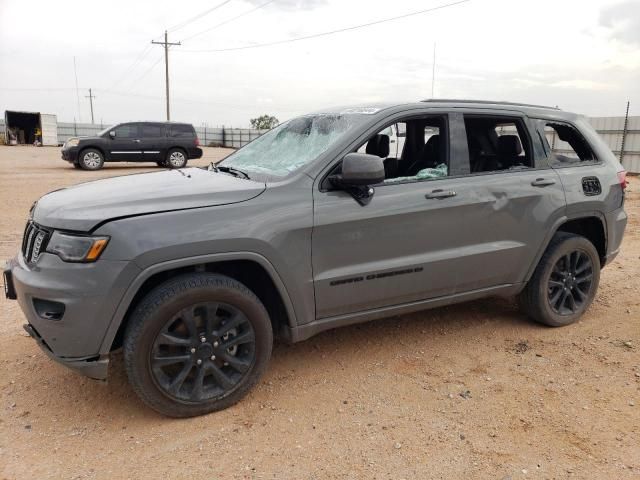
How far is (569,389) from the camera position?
10.9ft

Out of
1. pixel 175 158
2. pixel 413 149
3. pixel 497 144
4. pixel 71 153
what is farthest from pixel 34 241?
pixel 175 158

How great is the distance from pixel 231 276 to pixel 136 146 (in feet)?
56.8

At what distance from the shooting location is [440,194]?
11.5ft

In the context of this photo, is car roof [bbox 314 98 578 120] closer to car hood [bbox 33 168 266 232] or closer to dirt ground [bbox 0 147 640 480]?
car hood [bbox 33 168 266 232]

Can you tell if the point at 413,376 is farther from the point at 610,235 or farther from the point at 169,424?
the point at 610,235

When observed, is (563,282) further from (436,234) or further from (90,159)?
(90,159)

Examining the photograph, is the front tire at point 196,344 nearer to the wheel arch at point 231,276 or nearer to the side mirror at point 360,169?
the wheel arch at point 231,276

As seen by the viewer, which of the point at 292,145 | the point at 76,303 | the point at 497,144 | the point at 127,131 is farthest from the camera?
the point at 127,131

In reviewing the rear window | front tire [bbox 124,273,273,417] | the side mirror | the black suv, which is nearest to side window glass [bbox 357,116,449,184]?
the side mirror

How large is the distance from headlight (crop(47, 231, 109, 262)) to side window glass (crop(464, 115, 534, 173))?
2.58 m

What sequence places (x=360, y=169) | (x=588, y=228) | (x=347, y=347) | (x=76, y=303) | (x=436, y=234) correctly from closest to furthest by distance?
(x=76, y=303) < (x=360, y=169) < (x=436, y=234) < (x=347, y=347) < (x=588, y=228)

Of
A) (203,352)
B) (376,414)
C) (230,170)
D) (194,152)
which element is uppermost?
(230,170)

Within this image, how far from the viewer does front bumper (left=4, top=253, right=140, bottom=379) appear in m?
2.60

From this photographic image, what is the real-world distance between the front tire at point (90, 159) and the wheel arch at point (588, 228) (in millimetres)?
17379
